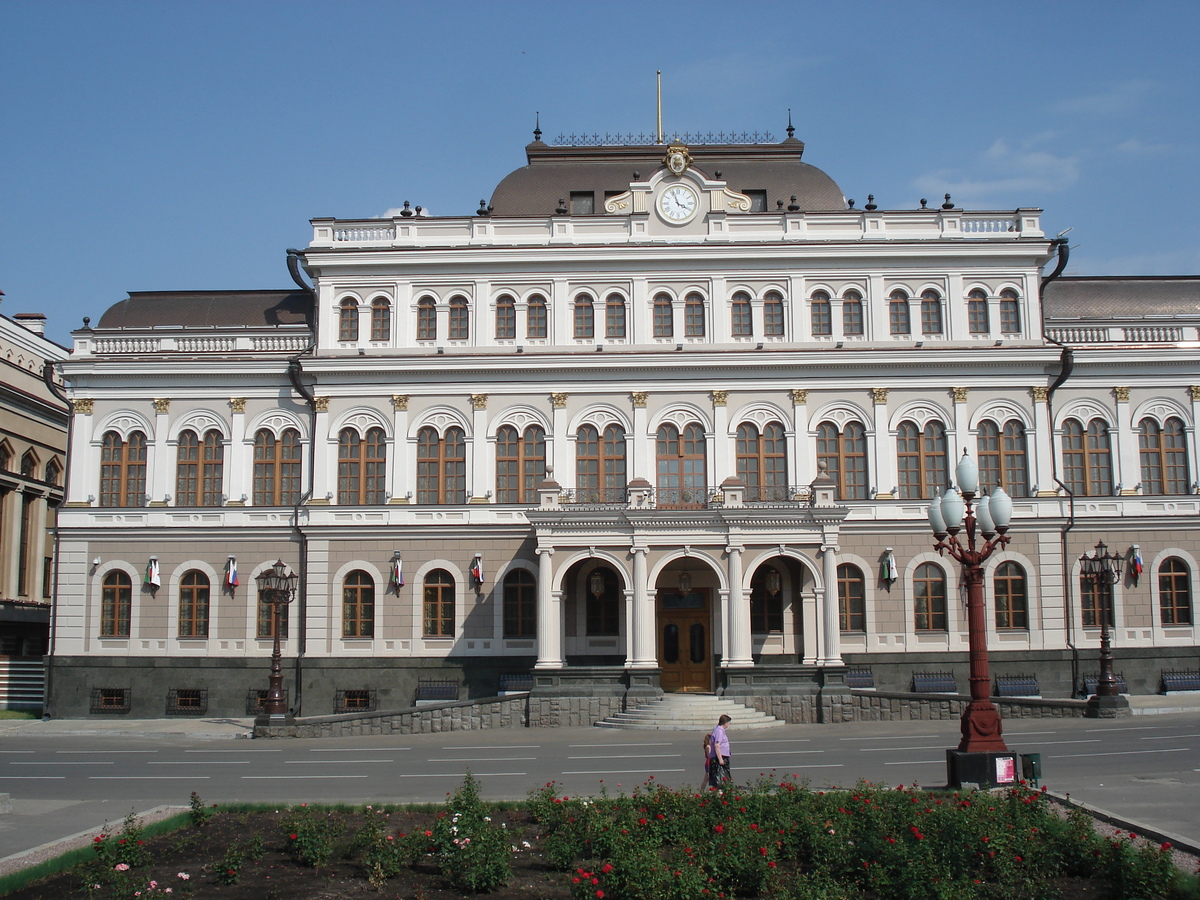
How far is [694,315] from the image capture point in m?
39.2

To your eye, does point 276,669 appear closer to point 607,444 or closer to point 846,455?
point 607,444

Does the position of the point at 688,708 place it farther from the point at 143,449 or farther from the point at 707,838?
the point at 143,449

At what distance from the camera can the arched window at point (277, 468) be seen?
39188 millimetres

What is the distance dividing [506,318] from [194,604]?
1490 centimetres

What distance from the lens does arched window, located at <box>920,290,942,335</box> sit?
38906 mm

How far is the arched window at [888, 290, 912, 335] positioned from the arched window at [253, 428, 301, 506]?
849 inches

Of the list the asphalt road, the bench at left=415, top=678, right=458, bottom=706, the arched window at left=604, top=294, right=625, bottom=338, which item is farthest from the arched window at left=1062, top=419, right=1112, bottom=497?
the bench at left=415, top=678, right=458, bottom=706

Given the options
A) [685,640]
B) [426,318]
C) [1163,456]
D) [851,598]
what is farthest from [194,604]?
[1163,456]

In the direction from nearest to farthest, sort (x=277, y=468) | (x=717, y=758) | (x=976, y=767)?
(x=976, y=767) → (x=717, y=758) → (x=277, y=468)

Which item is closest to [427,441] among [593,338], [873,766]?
[593,338]

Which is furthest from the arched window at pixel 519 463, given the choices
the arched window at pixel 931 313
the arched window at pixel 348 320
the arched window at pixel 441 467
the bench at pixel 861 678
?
the arched window at pixel 931 313

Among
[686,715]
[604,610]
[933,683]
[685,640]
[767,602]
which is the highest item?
[767,602]

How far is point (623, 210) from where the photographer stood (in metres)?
40.0

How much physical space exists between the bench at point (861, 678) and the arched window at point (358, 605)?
Result: 1608 centimetres
